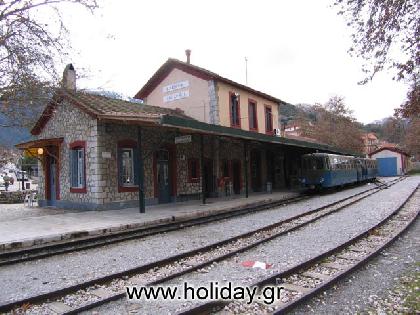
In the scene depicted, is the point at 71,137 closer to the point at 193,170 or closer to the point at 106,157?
the point at 106,157

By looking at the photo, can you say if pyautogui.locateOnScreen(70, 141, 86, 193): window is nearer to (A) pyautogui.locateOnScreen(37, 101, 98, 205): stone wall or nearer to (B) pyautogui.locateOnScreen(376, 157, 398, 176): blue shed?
(A) pyautogui.locateOnScreen(37, 101, 98, 205): stone wall

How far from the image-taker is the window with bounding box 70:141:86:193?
1537 centimetres

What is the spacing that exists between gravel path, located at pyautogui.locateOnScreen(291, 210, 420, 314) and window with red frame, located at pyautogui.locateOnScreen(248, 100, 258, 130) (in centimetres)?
1721

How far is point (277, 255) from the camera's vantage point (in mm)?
7410

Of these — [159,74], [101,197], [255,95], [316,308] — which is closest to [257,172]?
[255,95]

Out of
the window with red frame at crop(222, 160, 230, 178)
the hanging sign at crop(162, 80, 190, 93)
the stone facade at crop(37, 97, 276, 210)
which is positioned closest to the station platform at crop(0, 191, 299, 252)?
the stone facade at crop(37, 97, 276, 210)

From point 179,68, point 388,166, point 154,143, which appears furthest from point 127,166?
point 388,166

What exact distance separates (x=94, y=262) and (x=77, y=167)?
368 inches

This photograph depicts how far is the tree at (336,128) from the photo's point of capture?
164ft

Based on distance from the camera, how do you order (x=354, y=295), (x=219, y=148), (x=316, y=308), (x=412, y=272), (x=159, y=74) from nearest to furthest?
1. (x=316, y=308)
2. (x=354, y=295)
3. (x=412, y=272)
4. (x=219, y=148)
5. (x=159, y=74)

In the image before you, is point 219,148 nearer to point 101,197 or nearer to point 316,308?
point 101,197

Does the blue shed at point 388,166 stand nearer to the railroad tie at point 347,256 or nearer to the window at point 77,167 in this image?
the window at point 77,167

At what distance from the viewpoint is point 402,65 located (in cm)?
1012

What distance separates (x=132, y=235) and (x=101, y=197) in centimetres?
486
